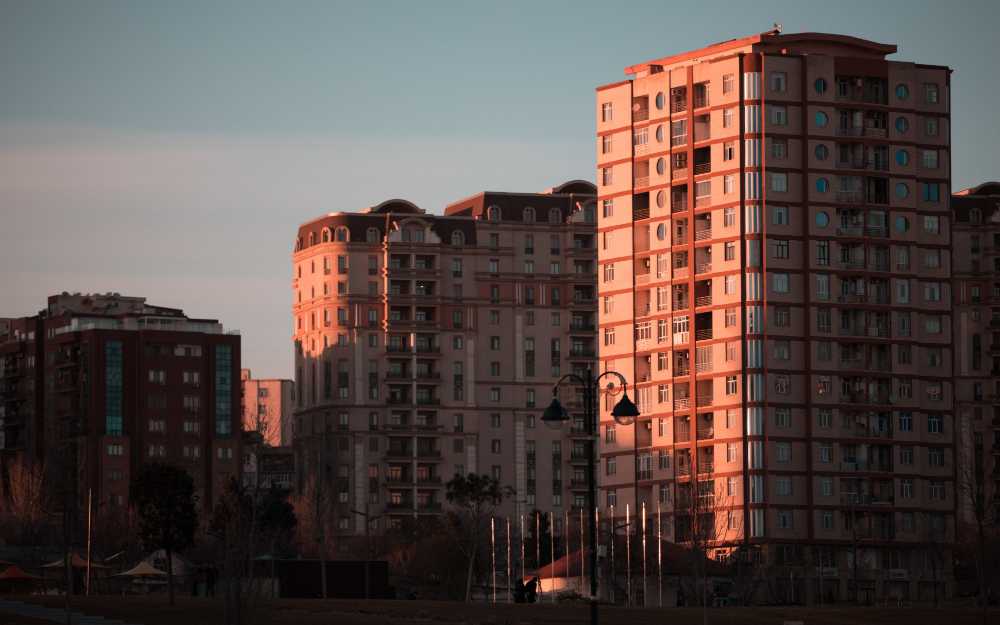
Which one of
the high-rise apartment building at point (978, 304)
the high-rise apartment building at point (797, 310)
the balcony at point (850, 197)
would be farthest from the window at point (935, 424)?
the high-rise apartment building at point (978, 304)

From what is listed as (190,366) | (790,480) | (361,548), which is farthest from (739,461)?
(190,366)

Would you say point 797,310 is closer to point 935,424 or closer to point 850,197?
point 850,197

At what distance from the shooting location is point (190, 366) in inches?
6654

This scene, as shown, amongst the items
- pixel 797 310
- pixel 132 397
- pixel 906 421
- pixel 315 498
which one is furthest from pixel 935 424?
pixel 132 397

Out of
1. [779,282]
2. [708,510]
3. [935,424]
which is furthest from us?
[935,424]

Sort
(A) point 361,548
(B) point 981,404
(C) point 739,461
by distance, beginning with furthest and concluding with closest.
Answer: (B) point 981,404, (A) point 361,548, (C) point 739,461

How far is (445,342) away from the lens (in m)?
173

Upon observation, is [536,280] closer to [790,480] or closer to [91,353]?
[91,353]

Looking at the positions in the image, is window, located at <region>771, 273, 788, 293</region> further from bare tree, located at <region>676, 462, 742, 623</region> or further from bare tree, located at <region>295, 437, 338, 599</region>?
bare tree, located at <region>295, 437, 338, 599</region>

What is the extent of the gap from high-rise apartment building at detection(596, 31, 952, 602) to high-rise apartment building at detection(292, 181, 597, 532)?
52145mm

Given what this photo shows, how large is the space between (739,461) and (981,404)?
64.7 metres

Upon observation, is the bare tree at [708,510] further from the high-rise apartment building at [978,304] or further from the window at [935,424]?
the high-rise apartment building at [978,304]

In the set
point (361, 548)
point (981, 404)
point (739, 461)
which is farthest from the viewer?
point (981, 404)

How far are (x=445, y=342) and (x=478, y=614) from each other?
11366 cm
